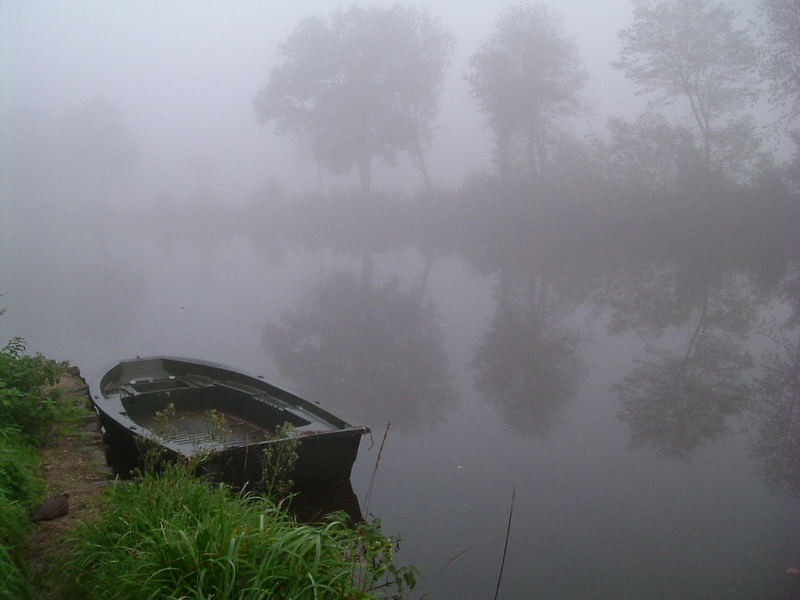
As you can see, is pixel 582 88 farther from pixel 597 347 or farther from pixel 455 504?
pixel 455 504

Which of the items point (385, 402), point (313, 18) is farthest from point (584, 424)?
point (313, 18)

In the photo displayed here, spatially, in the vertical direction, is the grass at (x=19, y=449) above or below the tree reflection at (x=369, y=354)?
above

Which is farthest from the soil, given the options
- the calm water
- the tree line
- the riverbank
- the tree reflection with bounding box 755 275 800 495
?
the tree line

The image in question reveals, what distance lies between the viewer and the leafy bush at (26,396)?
4777 mm

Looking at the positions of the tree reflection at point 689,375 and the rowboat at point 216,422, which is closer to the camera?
the rowboat at point 216,422

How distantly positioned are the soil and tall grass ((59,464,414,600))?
7.3 inches

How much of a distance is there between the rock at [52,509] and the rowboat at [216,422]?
21.2 inches

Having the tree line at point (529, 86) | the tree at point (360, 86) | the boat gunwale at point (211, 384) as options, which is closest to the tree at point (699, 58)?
the tree line at point (529, 86)

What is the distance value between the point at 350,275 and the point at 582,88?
63.2 feet

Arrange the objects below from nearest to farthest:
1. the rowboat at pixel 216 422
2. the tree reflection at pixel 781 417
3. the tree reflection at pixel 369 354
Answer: the rowboat at pixel 216 422
the tree reflection at pixel 781 417
the tree reflection at pixel 369 354

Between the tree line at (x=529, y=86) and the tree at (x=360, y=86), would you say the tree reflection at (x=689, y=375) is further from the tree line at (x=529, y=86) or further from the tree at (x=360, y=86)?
the tree at (x=360, y=86)

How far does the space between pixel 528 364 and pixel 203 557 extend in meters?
7.61

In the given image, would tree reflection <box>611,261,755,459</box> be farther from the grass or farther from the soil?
the grass

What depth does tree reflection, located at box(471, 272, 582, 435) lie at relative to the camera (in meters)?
7.81
